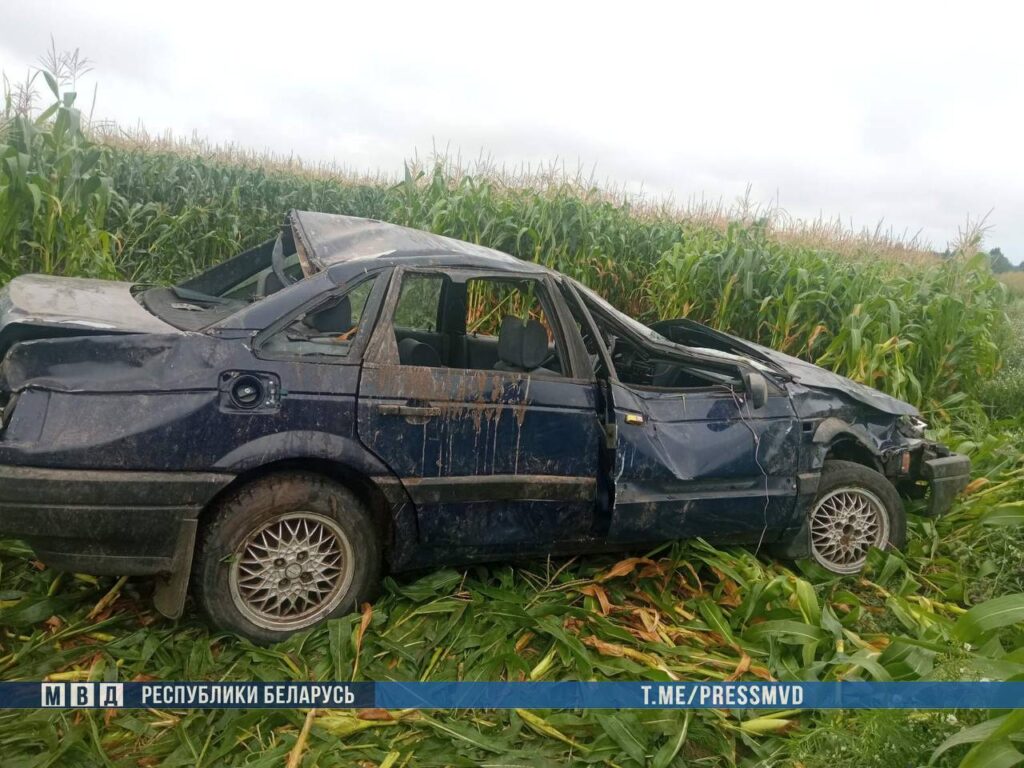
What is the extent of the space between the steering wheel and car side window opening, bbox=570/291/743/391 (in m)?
1.46

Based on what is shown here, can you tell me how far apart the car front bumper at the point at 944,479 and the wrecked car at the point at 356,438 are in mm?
296

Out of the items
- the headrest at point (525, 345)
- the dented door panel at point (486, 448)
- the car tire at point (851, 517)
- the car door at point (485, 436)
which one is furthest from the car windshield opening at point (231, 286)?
the car tire at point (851, 517)

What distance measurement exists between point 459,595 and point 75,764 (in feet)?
5.16

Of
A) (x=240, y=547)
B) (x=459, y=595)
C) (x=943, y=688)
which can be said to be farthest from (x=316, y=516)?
(x=943, y=688)

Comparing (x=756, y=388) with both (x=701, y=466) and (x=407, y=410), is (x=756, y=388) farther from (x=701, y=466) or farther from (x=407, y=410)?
(x=407, y=410)

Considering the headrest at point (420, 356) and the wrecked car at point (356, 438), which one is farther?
the headrest at point (420, 356)

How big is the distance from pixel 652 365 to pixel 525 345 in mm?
1256

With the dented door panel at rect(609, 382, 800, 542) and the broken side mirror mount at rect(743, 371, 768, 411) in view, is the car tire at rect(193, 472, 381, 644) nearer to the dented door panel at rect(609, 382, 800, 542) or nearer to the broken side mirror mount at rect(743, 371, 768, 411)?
the dented door panel at rect(609, 382, 800, 542)

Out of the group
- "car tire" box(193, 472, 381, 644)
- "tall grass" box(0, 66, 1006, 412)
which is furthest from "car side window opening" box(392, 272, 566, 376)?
"tall grass" box(0, 66, 1006, 412)

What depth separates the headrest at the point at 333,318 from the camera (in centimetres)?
312

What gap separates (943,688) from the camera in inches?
98.7

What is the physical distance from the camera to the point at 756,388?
3.55 meters

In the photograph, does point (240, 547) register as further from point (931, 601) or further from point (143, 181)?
point (143, 181)

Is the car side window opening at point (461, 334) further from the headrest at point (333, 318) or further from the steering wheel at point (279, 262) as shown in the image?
the steering wheel at point (279, 262)
